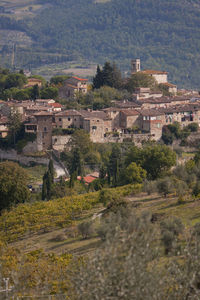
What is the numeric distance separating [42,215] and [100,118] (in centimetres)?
2313

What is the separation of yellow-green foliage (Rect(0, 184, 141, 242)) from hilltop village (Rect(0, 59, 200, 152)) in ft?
53.8

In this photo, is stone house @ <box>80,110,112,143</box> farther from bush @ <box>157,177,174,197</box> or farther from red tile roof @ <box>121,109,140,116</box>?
bush @ <box>157,177,174,197</box>

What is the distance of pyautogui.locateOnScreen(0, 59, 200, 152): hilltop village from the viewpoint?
54.4 m

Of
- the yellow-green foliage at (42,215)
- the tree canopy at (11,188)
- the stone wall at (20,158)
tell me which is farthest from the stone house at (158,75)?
the yellow-green foliage at (42,215)

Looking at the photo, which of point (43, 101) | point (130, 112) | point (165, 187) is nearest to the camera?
point (165, 187)

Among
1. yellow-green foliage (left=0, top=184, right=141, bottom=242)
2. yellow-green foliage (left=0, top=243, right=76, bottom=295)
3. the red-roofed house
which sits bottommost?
yellow-green foliage (left=0, top=184, right=141, bottom=242)

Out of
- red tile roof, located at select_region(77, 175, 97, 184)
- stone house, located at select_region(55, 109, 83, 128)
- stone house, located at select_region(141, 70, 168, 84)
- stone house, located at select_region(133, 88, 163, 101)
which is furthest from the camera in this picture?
stone house, located at select_region(141, 70, 168, 84)

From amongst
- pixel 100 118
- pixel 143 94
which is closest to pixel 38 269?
pixel 100 118

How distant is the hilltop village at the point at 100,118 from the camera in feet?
178

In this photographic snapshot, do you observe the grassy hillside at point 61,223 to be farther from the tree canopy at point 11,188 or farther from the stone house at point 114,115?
the stone house at point 114,115

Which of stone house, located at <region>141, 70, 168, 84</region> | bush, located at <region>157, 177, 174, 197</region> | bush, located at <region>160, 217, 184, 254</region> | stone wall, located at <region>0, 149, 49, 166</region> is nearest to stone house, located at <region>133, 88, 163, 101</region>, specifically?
stone house, located at <region>141, 70, 168, 84</region>

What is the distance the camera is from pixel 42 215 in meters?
35.0

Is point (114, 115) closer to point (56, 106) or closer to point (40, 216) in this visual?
point (56, 106)

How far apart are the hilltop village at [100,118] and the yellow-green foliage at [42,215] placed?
16.4 metres
